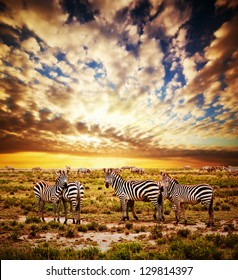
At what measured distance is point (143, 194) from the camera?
14375 millimetres

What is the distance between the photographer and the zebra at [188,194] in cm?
1281

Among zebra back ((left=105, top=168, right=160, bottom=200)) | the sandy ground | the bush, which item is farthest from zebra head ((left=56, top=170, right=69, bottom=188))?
the bush

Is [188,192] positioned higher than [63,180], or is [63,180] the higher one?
[63,180]

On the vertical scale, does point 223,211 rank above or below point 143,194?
below

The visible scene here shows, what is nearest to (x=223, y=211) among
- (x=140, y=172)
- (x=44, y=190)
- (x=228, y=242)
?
(x=228, y=242)

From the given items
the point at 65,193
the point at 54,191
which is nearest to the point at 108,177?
the point at 65,193

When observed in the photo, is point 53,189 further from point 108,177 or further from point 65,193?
point 108,177

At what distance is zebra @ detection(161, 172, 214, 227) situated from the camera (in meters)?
12.8

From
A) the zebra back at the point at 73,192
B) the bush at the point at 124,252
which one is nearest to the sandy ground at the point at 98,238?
the bush at the point at 124,252

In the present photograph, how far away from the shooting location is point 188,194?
13.3 meters

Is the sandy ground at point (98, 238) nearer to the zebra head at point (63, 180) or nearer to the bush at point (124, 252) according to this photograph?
the bush at point (124, 252)

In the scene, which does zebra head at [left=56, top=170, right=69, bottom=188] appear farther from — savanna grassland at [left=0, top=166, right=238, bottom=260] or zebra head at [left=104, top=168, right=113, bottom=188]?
zebra head at [left=104, top=168, right=113, bottom=188]
